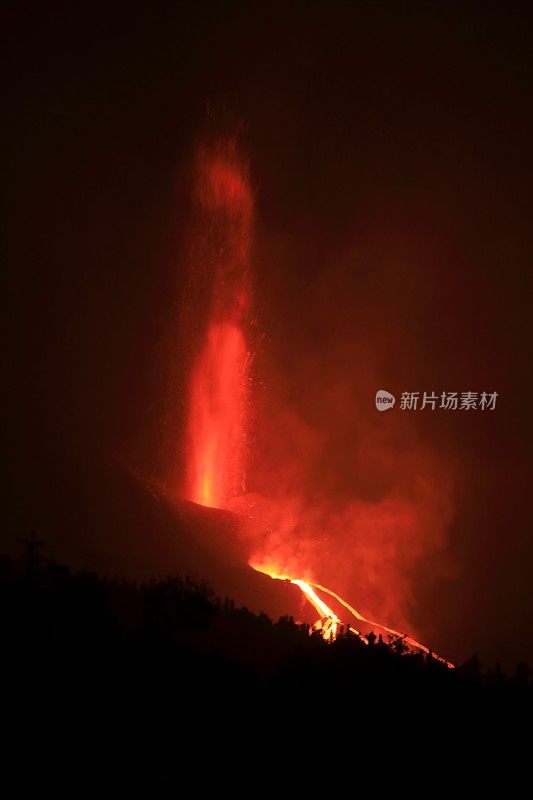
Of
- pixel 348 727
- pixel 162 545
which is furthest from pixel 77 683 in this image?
pixel 162 545

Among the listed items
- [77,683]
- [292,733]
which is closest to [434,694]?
[292,733]

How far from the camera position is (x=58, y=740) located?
17.2 metres

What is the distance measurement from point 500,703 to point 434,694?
183 centimetres

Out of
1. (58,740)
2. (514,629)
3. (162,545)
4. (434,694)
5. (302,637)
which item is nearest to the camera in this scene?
(58,740)

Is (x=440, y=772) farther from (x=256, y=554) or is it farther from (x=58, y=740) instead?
(x=256, y=554)

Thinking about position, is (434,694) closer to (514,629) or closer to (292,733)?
(292,733)

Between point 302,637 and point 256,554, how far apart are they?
3572 cm

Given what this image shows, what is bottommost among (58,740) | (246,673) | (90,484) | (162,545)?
(58,740)

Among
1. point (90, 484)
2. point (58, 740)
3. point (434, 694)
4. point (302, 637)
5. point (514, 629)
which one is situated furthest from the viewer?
point (514, 629)

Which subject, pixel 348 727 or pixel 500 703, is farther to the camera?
pixel 500 703

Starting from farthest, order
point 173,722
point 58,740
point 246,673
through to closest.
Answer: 1. point 246,673
2. point 173,722
3. point 58,740

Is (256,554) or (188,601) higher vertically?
(256,554)

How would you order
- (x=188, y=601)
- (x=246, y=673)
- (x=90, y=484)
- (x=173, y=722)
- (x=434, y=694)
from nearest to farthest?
1. (x=173, y=722)
2. (x=246, y=673)
3. (x=434, y=694)
4. (x=188, y=601)
5. (x=90, y=484)

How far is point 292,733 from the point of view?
749 inches
